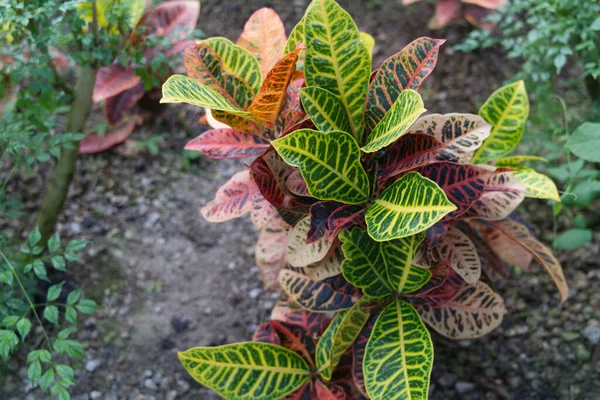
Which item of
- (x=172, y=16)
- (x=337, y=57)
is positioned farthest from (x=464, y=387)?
(x=172, y=16)

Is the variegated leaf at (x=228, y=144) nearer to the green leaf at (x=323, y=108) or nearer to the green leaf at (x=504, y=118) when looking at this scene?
the green leaf at (x=323, y=108)

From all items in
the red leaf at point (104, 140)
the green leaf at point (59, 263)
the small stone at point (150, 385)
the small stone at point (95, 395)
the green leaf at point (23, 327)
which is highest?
the green leaf at point (59, 263)

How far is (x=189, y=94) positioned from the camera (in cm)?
110

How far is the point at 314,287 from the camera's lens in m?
1.46

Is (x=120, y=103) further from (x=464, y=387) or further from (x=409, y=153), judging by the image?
(x=464, y=387)

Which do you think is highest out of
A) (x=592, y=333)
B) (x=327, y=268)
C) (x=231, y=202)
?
(x=231, y=202)

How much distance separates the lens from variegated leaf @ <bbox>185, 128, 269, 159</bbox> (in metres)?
1.39

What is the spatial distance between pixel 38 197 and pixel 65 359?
2.43 feet

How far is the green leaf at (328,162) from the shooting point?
1125 mm

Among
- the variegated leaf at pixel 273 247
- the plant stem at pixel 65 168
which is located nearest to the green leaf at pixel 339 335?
the variegated leaf at pixel 273 247

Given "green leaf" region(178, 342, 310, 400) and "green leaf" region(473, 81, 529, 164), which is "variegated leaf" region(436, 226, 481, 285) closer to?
"green leaf" region(473, 81, 529, 164)

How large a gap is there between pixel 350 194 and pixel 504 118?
552 millimetres

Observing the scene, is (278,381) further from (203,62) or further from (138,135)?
(138,135)

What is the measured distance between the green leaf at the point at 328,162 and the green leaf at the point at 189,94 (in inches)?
6.3
